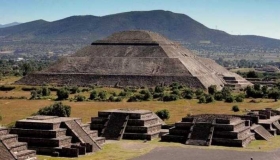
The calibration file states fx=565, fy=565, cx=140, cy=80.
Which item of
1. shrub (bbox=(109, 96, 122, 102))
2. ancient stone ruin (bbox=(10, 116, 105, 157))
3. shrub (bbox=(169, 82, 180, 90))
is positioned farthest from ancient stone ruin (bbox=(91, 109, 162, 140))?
shrub (bbox=(169, 82, 180, 90))

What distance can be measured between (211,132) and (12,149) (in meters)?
23.2

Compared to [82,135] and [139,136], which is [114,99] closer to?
[139,136]

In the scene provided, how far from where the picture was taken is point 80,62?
484ft

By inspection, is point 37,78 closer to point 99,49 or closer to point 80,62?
point 80,62

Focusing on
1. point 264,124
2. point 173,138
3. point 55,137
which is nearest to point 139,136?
point 173,138

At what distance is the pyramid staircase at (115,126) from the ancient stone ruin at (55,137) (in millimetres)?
Result: 6812

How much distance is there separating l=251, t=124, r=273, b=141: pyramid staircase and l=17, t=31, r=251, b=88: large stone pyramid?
59952mm

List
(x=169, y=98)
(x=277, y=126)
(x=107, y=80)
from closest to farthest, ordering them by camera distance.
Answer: (x=277, y=126) → (x=169, y=98) → (x=107, y=80)

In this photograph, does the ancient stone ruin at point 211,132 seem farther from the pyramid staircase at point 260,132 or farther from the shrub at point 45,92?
the shrub at point 45,92

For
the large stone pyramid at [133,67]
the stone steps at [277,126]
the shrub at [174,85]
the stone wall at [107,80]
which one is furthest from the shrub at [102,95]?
the stone steps at [277,126]

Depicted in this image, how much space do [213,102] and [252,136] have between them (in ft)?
129

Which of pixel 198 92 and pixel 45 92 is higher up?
pixel 45 92

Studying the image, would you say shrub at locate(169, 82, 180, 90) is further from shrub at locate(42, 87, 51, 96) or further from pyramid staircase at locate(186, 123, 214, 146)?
pyramid staircase at locate(186, 123, 214, 146)

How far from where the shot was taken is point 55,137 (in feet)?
178
